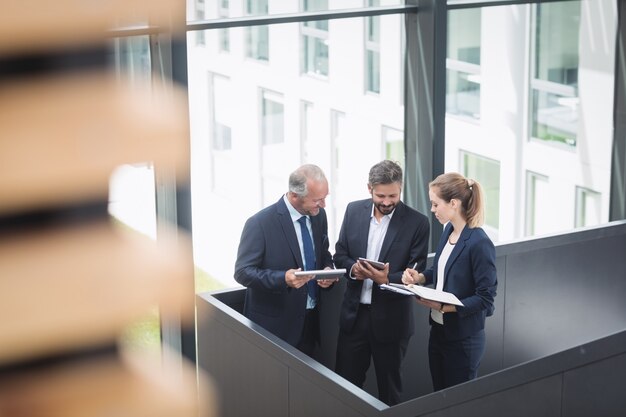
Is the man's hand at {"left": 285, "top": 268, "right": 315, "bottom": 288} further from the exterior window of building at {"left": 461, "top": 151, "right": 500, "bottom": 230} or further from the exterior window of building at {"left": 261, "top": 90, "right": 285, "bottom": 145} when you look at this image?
the exterior window of building at {"left": 461, "top": 151, "right": 500, "bottom": 230}

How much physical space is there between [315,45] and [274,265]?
2.67 meters

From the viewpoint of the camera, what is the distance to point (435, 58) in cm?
743

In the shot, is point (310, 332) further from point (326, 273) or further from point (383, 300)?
point (326, 273)

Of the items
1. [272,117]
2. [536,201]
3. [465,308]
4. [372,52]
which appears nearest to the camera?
[465,308]

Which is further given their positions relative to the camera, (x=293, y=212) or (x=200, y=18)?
(x=200, y=18)

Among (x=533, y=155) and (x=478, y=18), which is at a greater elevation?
(x=478, y=18)

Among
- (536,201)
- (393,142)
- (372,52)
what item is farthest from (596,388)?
(536,201)

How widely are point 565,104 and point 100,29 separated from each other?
10.5m

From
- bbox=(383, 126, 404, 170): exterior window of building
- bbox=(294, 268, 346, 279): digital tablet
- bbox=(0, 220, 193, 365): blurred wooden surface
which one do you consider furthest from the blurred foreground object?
bbox=(383, 126, 404, 170): exterior window of building

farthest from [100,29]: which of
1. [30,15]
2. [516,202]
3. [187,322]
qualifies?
[516,202]

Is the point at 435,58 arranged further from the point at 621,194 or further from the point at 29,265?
the point at 29,265

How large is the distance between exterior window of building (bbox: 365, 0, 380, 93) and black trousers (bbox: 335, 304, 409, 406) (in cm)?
295

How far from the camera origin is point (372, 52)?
7676 millimetres

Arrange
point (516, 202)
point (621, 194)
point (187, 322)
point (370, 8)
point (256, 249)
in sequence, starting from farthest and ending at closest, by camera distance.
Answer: point (516, 202) → point (621, 194) → point (370, 8) → point (256, 249) → point (187, 322)
